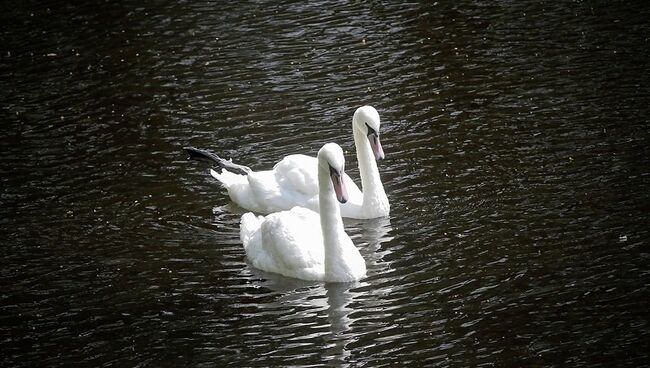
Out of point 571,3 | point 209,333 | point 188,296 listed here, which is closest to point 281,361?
point 209,333

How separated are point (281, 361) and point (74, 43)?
39.6ft

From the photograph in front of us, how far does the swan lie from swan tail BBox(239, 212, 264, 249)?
2.26 feet

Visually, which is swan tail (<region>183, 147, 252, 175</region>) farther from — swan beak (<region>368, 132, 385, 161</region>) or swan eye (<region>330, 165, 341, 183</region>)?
swan eye (<region>330, 165, 341, 183</region>)

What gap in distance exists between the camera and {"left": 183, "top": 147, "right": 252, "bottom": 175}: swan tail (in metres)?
14.3

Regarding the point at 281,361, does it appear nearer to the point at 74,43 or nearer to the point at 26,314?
the point at 26,314

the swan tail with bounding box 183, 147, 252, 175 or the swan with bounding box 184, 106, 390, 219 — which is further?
the swan tail with bounding box 183, 147, 252, 175

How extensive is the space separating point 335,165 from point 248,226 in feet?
5.19

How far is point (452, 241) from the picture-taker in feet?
38.8

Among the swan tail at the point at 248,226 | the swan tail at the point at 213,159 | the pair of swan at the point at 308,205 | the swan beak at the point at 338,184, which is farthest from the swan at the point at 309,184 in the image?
the swan beak at the point at 338,184

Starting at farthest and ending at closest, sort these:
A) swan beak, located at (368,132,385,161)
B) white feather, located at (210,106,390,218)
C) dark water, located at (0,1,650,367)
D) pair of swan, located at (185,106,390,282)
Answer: swan beak, located at (368,132,385,161), white feather, located at (210,106,390,218), pair of swan, located at (185,106,390,282), dark water, located at (0,1,650,367)

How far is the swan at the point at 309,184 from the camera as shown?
1302cm

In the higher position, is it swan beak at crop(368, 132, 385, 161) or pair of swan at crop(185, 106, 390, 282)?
swan beak at crop(368, 132, 385, 161)

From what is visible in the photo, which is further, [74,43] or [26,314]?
[74,43]

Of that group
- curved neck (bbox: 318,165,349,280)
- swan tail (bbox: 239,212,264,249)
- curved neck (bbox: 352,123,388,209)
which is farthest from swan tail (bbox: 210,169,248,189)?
curved neck (bbox: 318,165,349,280)
